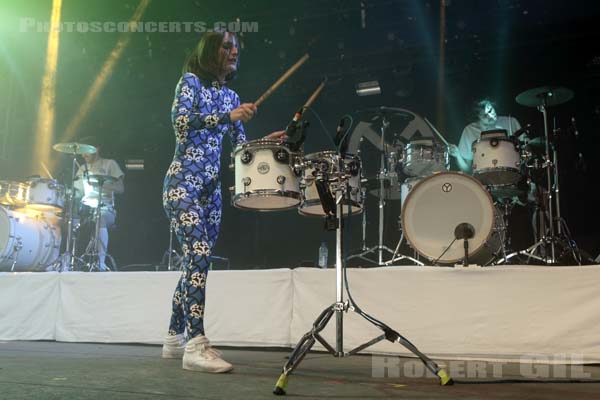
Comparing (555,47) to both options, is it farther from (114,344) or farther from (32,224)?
(32,224)

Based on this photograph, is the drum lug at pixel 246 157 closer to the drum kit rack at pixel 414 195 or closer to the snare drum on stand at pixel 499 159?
the drum kit rack at pixel 414 195

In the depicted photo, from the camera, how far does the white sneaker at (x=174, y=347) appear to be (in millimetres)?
3176

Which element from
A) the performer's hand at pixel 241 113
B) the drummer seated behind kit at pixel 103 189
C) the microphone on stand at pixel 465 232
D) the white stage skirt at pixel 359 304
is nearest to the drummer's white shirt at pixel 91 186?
the drummer seated behind kit at pixel 103 189

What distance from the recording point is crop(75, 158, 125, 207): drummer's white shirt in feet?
24.7

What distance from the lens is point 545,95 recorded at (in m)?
5.51

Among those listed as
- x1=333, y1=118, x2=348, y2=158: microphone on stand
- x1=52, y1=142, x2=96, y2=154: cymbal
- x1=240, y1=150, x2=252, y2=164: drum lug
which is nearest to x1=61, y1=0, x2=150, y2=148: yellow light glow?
x1=52, y1=142, x2=96, y2=154: cymbal

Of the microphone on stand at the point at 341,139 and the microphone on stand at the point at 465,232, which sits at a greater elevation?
the microphone on stand at the point at 341,139

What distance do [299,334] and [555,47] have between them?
19.7 ft

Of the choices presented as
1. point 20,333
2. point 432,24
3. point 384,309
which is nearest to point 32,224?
point 20,333

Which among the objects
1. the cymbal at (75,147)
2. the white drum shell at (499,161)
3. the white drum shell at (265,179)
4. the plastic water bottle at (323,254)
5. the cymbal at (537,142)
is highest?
the cymbal at (75,147)

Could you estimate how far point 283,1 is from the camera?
7.80 meters

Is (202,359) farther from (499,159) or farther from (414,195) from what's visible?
(499,159)

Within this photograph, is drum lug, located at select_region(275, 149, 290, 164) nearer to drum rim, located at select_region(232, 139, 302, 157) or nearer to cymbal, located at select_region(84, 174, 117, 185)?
drum rim, located at select_region(232, 139, 302, 157)

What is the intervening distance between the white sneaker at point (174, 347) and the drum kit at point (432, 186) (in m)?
0.95
